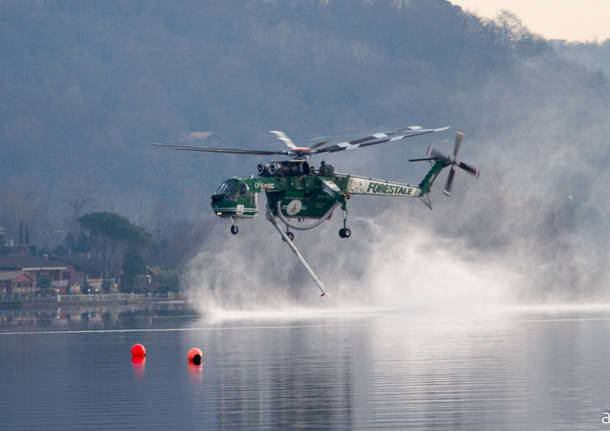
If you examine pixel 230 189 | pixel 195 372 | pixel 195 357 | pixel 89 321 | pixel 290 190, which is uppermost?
pixel 290 190

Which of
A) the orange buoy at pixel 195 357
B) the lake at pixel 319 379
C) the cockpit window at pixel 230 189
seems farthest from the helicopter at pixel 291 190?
the lake at pixel 319 379

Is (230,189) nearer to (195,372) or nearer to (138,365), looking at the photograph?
(195,372)

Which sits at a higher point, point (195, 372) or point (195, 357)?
point (195, 357)

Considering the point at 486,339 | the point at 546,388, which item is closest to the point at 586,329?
the point at 486,339

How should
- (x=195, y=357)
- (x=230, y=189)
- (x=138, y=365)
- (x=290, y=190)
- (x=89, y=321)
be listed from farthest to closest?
(x=89, y=321) < (x=290, y=190) < (x=138, y=365) < (x=230, y=189) < (x=195, y=357)

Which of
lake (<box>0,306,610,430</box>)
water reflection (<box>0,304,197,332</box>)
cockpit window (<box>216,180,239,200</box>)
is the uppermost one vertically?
cockpit window (<box>216,180,239,200</box>)

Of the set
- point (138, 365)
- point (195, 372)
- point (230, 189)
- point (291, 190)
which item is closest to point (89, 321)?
point (138, 365)

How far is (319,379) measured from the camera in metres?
72.8

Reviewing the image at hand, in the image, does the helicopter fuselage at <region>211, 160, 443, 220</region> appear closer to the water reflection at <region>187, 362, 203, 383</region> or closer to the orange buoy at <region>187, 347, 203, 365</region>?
the orange buoy at <region>187, 347, 203, 365</region>

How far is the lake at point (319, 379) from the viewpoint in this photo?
55.8 meters

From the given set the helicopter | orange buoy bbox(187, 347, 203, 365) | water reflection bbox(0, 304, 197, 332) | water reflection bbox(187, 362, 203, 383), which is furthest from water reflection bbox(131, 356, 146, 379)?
water reflection bbox(0, 304, 197, 332)

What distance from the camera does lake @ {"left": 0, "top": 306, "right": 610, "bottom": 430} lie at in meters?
55.8

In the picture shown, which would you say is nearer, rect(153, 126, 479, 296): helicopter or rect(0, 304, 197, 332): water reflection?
rect(153, 126, 479, 296): helicopter

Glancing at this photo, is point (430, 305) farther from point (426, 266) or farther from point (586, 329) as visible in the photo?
point (586, 329)
